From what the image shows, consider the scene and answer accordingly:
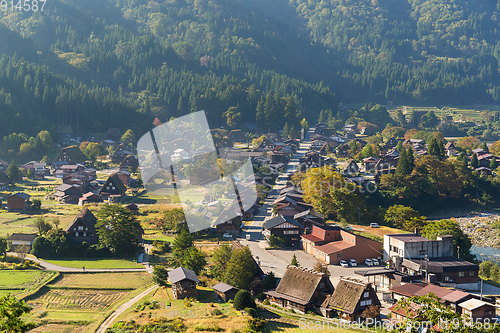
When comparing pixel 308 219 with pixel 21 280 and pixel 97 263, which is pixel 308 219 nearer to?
pixel 97 263

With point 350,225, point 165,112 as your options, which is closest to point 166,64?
point 165,112

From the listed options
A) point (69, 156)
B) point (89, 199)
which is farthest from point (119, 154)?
point (89, 199)

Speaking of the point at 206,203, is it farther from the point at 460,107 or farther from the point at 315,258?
the point at 460,107

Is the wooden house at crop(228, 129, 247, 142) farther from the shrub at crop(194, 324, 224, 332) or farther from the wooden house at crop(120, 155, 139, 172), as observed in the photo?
the shrub at crop(194, 324, 224, 332)

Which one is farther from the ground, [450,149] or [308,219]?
[450,149]

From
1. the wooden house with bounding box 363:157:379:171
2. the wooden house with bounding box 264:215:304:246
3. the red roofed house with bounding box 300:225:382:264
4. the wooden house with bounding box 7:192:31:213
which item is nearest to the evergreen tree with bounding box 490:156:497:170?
the wooden house with bounding box 363:157:379:171

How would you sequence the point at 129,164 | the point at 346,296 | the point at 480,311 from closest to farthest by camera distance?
the point at 480,311, the point at 346,296, the point at 129,164

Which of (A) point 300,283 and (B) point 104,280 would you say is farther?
(B) point 104,280

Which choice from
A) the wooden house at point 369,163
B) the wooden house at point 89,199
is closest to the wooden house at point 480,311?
the wooden house at point 89,199
